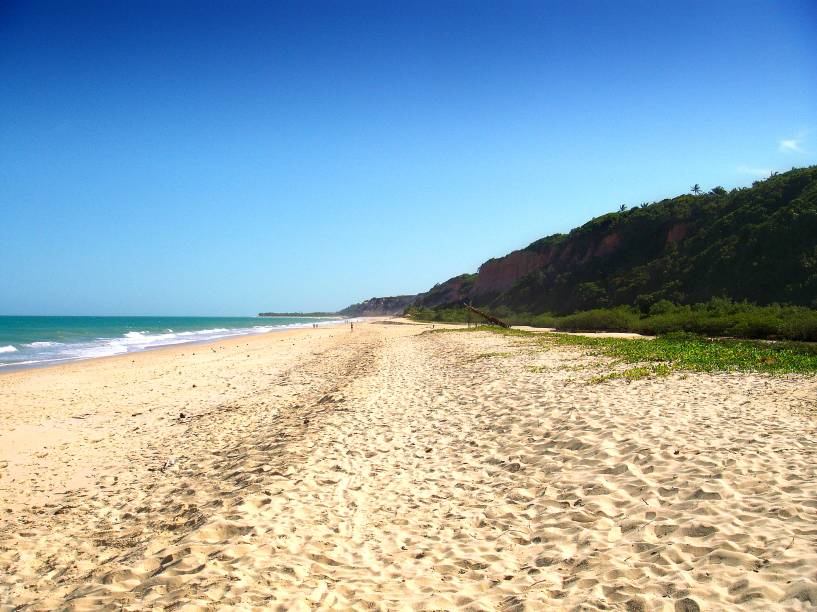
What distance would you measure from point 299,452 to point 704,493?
17.7 ft

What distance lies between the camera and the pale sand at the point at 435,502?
3.83m

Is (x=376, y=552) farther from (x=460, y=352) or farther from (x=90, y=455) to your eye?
(x=460, y=352)

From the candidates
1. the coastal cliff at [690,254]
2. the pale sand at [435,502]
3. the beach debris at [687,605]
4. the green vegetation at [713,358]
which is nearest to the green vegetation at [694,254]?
the coastal cliff at [690,254]

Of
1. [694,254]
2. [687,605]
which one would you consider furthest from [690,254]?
[687,605]

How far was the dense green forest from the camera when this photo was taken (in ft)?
91.4

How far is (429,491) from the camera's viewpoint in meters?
6.15

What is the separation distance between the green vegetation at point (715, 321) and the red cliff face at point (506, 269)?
3472cm

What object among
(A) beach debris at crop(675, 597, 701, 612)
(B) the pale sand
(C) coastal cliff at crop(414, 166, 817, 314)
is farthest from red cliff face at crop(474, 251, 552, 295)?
(A) beach debris at crop(675, 597, 701, 612)

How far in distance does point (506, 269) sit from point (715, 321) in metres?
59.8

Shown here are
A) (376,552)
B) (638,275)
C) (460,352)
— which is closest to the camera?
(376,552)

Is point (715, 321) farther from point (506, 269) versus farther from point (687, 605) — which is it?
point (506, 269)

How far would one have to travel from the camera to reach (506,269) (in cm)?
8388

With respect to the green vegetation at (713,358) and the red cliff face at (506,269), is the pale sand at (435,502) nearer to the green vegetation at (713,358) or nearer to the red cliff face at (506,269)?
the green vegetation at (713,358)

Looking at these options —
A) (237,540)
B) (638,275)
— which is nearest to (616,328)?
(638,275)
